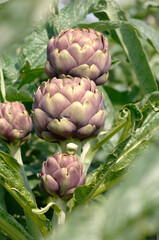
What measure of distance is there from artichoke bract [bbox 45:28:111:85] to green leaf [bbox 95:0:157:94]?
1.13ft

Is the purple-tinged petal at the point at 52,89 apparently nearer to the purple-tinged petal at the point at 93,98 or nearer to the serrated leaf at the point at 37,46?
the purple-tinged petal at the point at 93,98

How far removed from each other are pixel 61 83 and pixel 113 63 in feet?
1.36

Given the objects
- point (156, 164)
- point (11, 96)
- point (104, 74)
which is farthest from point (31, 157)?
point (156, 164)

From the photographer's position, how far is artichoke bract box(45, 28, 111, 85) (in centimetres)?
68

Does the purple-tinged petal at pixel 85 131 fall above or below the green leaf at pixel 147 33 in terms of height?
above

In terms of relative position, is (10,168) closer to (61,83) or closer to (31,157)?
(61,83)

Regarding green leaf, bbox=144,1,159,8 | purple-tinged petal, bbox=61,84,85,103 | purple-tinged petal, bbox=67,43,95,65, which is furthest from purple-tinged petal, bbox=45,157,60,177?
green leaf, bbox=144,1,159,8

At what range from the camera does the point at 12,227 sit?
65cm

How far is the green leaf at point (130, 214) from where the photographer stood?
0.11 metres

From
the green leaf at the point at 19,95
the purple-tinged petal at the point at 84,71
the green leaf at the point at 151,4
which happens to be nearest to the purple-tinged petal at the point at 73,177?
the purple-tinged petal at the point at 84,71

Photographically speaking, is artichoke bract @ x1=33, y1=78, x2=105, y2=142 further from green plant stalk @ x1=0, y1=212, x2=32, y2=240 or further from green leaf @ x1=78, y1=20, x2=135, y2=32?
green leaf @ x1=78, y1=20, x2=135, y2=32

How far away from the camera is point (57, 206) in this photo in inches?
23.6

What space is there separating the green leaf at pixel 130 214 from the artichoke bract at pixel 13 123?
0.57 metres

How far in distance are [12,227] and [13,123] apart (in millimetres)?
189
